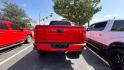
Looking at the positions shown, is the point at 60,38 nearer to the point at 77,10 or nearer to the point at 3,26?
the point at 3,26

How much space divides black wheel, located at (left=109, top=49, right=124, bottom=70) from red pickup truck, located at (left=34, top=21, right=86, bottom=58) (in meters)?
1.30

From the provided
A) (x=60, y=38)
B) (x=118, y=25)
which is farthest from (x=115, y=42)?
(x=60, y=38)

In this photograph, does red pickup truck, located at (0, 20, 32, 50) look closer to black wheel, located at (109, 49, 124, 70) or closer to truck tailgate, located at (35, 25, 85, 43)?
truck tailgate, located at (35, 25, 85, 43)

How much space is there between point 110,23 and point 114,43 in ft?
4.08

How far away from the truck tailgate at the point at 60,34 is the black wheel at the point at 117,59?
142cm

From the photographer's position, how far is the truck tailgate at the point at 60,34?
7.74 meters

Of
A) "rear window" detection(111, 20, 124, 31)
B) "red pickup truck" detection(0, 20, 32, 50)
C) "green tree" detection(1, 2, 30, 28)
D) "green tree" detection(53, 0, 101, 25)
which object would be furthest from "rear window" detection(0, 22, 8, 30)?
"green tree" detection(1, 2, 30, 28)

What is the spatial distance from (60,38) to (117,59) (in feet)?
7.29


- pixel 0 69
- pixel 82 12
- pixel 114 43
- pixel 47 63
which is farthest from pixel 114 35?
pixel 82 12

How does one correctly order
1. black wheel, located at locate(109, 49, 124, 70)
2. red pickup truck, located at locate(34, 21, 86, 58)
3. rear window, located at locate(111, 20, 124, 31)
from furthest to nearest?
1. red pickup truck, located at locate(34, 21, 86, 58)
2. rear window, located at locate(111, 20, 124, 31)
3. black wheel, located at locate(109, 49, 124, 70)

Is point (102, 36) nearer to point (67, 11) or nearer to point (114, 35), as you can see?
point (114, 35)

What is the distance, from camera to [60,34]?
7.75 metres

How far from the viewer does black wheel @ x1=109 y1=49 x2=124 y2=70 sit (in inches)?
250

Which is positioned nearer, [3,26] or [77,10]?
[3,26]
